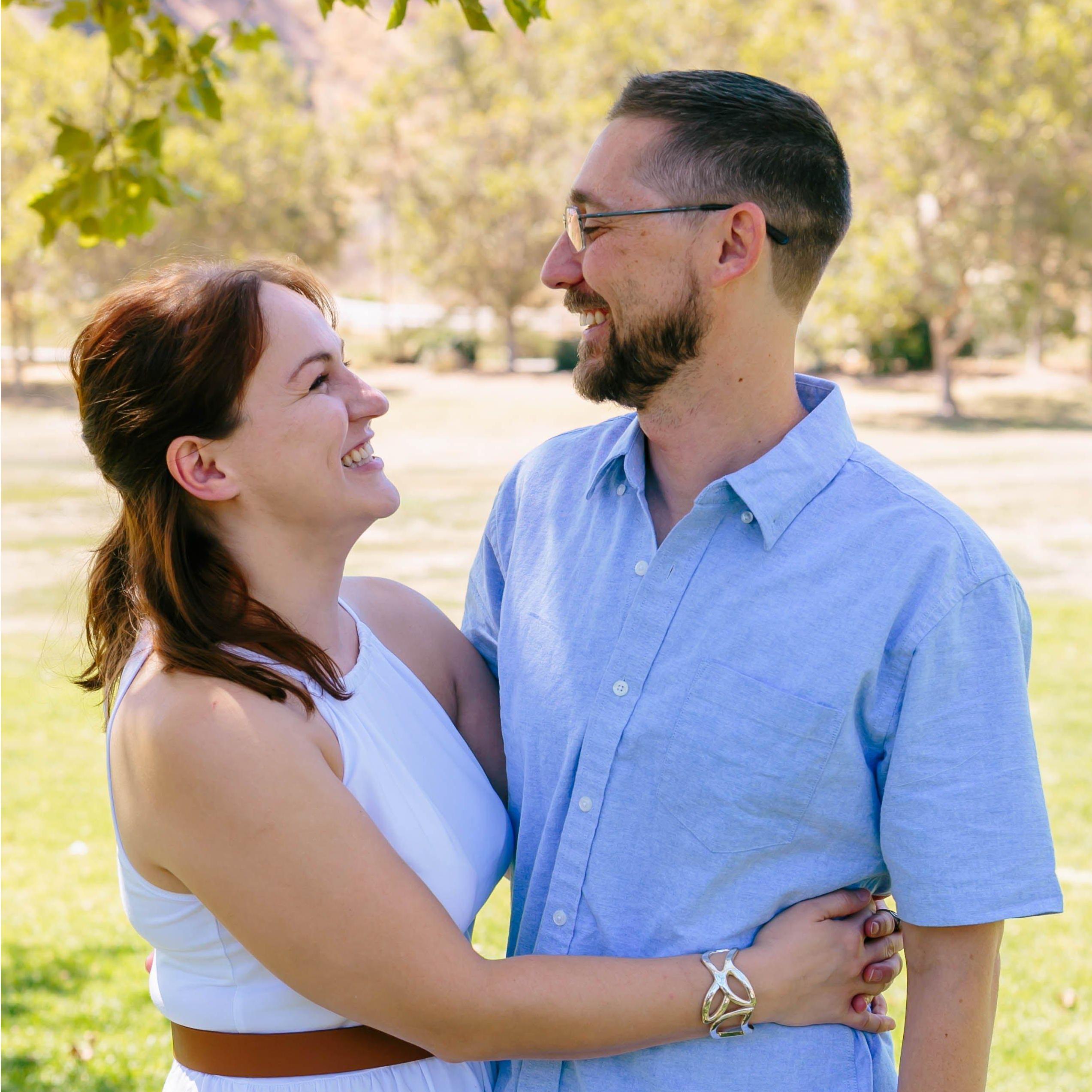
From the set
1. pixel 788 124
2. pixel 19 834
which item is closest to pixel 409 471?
pixel 19 834

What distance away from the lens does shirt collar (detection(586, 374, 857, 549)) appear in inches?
79.8

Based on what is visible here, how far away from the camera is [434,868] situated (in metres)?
2.12

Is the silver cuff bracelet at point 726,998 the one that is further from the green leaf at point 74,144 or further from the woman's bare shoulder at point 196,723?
the green leaf at point 74,144

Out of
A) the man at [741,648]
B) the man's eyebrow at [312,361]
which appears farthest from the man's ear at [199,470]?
the man at [741,648]

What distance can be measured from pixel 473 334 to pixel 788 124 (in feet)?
135

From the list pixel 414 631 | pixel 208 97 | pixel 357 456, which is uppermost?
pixel 208 97

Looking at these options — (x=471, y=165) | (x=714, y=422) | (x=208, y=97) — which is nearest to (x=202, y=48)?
(x=208, y=97)

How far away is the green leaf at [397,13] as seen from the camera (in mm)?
2824

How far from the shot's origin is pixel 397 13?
2883 millimetres

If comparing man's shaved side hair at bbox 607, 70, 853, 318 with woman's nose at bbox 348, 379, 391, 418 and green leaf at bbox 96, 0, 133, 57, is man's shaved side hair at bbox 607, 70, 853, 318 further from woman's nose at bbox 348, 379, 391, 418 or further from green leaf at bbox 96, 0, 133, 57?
green leaf at bbox 96, 0, 133, 57

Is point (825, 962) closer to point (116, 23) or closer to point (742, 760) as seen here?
point (742, 760)

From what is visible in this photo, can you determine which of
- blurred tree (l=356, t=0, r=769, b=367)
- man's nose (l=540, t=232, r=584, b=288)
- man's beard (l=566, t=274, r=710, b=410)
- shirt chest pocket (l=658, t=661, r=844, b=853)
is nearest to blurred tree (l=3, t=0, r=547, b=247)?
man's nose (l=540, t=232, r=584, b=288)

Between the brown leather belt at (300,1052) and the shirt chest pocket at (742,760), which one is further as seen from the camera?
the brown leather belt at (300,1052)

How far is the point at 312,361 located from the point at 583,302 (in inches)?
21.0
